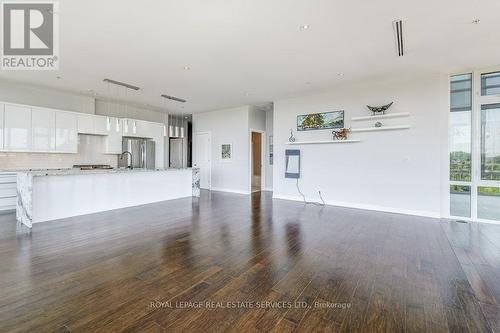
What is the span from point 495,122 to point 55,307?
288 inches

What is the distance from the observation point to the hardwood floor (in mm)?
1810

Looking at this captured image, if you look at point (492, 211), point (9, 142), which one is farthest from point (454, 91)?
point (9, 142)

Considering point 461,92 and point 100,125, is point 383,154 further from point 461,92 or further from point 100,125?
point 100,125

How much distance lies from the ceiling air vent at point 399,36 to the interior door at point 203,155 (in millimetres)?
6619

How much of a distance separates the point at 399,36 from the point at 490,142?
3244 millimetres

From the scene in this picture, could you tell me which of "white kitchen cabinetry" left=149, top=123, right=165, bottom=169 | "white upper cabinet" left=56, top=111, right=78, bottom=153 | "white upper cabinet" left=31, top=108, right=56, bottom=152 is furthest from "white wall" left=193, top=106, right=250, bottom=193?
"white upper cabinet" left=31, top=108, right=56, bottom=152

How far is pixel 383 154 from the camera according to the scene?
220 inches

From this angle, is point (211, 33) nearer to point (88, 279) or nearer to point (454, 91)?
point (88, 279)

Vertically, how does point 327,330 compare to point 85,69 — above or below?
below

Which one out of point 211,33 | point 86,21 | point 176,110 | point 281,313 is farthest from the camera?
point 176,110

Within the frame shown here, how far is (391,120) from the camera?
5.50m

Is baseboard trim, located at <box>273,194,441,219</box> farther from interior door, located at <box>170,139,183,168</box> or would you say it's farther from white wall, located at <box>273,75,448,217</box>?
interior door, located at <box>170,139,183,168</box>

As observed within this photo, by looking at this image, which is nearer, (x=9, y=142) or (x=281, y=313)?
(x=281, y=313)

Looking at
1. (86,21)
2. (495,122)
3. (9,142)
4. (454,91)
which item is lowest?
(9,142)
